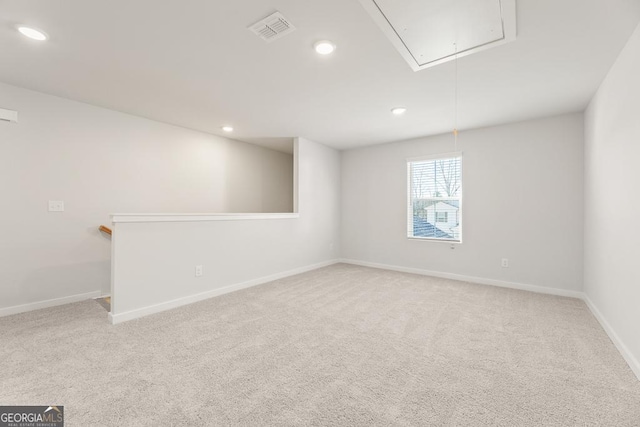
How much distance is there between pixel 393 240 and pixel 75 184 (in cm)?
482

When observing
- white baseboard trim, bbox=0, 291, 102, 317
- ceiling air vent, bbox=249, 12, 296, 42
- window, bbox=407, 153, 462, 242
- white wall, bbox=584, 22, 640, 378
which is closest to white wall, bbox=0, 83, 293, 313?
white baseboard trim, bbox=0, 291, 102, 317

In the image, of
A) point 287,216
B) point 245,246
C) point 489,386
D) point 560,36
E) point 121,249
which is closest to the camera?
point 489,386

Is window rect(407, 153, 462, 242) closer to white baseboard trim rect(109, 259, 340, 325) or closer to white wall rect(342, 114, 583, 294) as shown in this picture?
white wall rect(342, 114, 583, 294)

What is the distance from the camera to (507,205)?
13.0 feet

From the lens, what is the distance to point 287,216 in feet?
15.1

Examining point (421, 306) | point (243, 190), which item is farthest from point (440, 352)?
point (243, 190)

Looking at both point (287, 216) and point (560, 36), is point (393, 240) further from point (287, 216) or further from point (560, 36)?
point (560, 36)

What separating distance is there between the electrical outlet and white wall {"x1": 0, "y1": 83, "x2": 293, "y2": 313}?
5 cm

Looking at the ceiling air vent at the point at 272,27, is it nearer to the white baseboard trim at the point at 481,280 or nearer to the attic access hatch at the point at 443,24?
the attic access hatch at the point at 443,24

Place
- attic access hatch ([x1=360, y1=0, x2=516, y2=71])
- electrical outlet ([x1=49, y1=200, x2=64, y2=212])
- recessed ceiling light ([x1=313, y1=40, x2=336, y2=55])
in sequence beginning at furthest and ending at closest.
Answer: electrical outlet ([x1=49, y1=200, x2=64, y2=212])
recessed ceiling light ([x1=313, y1=40, x2=336, y2=55])
attic access hatch ([x1=360, y1=0, x2=516, y2=71])

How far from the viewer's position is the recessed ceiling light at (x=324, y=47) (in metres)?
2.08

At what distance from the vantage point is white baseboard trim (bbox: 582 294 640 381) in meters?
1.83

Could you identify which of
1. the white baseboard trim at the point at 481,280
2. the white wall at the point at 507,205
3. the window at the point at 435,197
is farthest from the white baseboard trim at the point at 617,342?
the window at the point at 435,197

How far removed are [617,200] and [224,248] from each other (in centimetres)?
411
